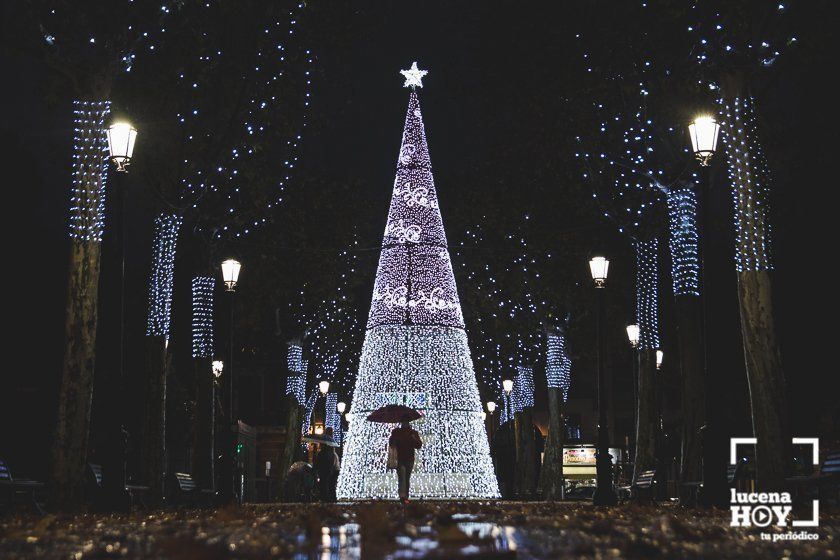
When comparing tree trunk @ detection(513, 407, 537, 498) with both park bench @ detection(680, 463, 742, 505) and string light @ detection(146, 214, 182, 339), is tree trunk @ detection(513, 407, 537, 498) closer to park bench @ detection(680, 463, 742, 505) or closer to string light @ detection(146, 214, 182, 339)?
string light @ detection(146, 214, 182, 339)

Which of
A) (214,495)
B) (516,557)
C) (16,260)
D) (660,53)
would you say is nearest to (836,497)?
(660,53)

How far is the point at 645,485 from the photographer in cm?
2673

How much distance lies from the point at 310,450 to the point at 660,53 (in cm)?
6032

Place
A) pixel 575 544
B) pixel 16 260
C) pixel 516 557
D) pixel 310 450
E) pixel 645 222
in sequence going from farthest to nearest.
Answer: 1. pixel 310 450
2. pixel 16 260
3. pixel 645 222
4. pixel 575 544
5. pixel 516 557

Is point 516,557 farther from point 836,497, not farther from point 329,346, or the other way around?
point 329,346

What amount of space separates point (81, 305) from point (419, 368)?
12900 mm

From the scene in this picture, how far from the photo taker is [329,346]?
170 feet

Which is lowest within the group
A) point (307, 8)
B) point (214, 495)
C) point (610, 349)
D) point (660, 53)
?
point (214, 495)

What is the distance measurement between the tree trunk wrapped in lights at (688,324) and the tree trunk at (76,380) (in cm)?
1311

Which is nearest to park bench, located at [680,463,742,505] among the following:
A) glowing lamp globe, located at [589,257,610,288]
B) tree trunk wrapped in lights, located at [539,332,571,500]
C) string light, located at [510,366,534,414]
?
glowing lamp globe, located at [589,257,610,288]

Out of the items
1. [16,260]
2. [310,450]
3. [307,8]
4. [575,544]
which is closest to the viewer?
[575,544]

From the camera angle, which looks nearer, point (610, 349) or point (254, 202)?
point (254, 202)

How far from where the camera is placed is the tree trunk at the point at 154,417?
25.2m

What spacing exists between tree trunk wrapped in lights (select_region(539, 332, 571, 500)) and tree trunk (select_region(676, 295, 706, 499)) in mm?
13909
